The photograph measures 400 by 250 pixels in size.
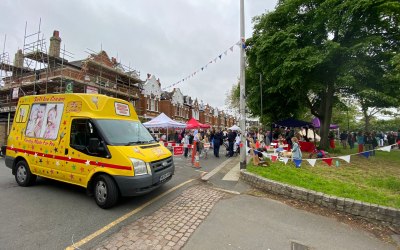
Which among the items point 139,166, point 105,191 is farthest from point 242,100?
point 105,191

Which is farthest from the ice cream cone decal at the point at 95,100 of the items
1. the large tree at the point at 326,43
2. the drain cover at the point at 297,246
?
the large tree at the point at 326,43

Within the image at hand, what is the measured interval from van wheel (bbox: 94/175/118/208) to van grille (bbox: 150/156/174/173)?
920mm

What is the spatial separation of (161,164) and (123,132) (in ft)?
4.21

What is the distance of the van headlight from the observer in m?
5.02

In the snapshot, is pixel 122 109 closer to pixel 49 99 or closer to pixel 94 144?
pixel 94 144

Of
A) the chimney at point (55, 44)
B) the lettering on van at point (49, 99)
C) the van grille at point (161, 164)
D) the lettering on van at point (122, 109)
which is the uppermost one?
the chimney at point (55, 44)

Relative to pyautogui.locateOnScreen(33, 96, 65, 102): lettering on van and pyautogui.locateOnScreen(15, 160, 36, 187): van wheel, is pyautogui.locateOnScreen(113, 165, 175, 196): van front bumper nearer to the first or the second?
pyautogui.locateOnScreen(33, 96, 65, 102): lettering on van

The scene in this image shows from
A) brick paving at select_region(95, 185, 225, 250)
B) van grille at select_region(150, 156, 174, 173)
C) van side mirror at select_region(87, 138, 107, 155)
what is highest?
van side mirror at select_region(87, 138, 107, 155)

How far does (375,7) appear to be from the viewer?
490 inches

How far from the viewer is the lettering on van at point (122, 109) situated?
644 cm

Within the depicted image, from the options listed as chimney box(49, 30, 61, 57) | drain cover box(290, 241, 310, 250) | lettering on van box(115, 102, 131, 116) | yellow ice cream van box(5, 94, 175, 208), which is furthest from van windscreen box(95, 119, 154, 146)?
chimney box(49, 30, 61, 57)

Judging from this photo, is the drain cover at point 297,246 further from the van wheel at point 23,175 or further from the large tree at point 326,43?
the large tree at point 326,43

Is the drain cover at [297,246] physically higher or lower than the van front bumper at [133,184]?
lower

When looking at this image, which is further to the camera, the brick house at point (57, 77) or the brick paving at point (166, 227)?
the brick house at point (57, 77)
